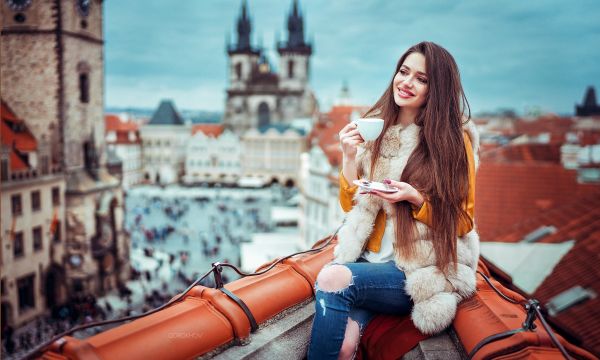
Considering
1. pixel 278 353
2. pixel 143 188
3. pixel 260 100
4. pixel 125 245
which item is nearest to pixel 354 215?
pixel 278 353

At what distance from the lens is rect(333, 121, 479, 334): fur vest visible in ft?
8.57

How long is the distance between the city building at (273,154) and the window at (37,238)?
40478 mm

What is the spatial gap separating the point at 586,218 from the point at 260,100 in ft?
202

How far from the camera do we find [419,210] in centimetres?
266

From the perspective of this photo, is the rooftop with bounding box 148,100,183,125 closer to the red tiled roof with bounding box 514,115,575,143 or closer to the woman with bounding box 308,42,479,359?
the red tiled roof with bounding box 514,115,575,143

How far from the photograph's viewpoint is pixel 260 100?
69.2 m

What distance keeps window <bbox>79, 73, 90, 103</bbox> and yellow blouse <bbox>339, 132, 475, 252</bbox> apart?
19.1m

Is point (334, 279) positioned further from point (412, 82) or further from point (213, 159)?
point (213, 159)

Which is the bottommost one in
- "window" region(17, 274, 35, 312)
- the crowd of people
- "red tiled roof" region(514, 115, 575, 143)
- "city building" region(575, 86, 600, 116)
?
the crowd of people

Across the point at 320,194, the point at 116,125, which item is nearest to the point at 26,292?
the point at 320,194

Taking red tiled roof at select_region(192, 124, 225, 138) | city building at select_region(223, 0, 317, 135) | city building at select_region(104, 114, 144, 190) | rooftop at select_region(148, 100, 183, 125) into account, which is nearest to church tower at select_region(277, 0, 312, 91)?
city building at select_region(223, 0, 317, 135)

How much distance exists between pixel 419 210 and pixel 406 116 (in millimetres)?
670

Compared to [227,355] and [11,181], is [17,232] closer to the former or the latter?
[11,181]

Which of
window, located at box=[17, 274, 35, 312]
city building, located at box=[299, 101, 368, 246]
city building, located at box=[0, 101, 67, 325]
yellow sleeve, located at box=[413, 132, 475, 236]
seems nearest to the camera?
yellow sleeve, located at box=[413, 132, 475, 236]
